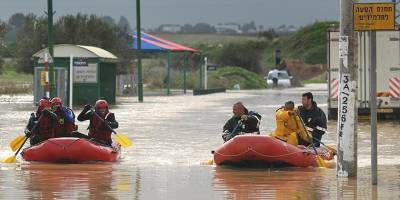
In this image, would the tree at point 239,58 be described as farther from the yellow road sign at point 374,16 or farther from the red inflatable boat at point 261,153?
the yellow road sign at point 374,16

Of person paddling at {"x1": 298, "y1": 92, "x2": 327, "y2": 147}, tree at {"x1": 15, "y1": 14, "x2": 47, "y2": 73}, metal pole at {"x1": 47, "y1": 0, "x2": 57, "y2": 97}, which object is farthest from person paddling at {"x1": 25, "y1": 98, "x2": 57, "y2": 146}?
tree at {"x1": 15, "y1": 14, "x2": 47, "y2": 73}

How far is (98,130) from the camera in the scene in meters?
19.9

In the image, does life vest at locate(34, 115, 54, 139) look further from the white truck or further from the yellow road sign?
the white truck

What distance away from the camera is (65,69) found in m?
39.0

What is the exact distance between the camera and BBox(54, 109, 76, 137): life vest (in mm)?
19531

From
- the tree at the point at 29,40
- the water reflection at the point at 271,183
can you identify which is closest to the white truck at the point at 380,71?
the water reflection at the point at 271,183

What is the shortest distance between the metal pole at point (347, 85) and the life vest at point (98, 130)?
5.64 meters

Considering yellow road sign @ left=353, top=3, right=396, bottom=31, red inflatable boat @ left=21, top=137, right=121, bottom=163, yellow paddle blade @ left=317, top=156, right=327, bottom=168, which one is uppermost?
yellow road sign @ left=353, top=3, right=396, bottom=31

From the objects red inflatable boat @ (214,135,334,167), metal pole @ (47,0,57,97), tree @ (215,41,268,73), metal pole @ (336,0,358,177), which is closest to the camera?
metal pole @ (336,0,358,177)

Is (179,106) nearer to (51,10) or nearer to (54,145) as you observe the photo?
(51,10)

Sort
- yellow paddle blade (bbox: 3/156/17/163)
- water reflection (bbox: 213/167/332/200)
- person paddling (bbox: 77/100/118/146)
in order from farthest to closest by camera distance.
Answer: person paddling (bbox: 77/100/118/146), yellow paddle blade (bbox: 3/156/17/163), water reflection (bbox: 213/167/332/200)

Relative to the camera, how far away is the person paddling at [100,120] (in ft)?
64.3

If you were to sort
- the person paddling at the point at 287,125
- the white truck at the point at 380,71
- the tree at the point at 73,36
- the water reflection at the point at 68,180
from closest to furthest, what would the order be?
the water reflection at the point at 68,180, the person paddling at the point at 287,125, the white truck at the point at 380,71, the tree at the point at 73,36

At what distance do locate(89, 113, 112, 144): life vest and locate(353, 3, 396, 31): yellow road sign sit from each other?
6396mm
